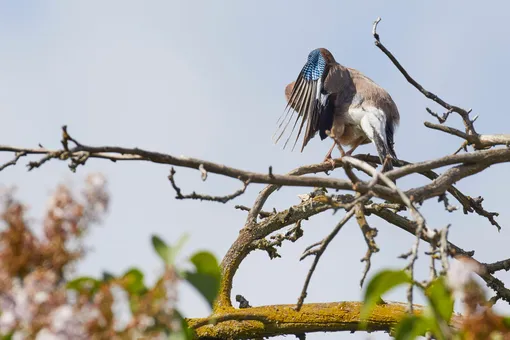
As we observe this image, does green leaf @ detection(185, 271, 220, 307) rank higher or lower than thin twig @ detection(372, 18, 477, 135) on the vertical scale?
lower

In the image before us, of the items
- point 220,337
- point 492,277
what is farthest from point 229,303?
point 492,277

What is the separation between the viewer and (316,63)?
337 inches

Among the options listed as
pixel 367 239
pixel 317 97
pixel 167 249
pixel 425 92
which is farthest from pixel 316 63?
pixel 167 249

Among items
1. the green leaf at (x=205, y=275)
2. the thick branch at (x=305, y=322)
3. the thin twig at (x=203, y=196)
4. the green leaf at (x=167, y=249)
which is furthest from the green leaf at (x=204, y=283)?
the thick branch at (x=305, y=322)

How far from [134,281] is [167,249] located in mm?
147

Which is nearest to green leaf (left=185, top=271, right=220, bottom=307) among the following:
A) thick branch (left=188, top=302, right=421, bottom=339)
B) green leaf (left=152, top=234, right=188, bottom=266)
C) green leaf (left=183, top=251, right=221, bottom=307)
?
green leaf (left=183, top=251, right=221, bottom=307)

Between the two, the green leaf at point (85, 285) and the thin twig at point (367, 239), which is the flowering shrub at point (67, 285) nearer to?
the green leaf at point (85, 285)

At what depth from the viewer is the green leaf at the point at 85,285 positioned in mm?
1567

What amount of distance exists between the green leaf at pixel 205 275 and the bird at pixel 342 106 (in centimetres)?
564

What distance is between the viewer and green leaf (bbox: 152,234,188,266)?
1555mm

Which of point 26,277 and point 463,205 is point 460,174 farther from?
point 26,277

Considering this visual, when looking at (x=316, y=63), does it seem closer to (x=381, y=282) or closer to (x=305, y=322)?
(x=305, y=322)

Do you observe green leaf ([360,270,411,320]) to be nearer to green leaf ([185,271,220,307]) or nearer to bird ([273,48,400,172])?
green leaf ([185,271,220,307])

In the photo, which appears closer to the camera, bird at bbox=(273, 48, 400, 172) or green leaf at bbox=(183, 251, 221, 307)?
green leaf at bbox=(183, 251, 221, 307)
